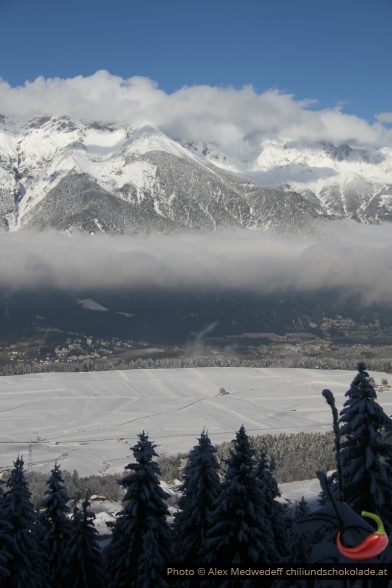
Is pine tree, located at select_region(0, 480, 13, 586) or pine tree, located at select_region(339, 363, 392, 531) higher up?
pine tree, located at select_region(339, 363, 392, 531)

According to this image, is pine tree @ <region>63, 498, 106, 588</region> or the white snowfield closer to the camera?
pine tree @ <region>63, 498, 106, 588</region>

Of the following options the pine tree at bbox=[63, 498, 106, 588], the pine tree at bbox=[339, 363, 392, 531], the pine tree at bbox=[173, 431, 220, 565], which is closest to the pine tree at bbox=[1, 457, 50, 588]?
the pine tree at bbox=[63, 498, 106, 588]

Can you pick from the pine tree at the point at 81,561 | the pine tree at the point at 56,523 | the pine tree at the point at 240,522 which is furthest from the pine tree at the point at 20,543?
the pine tree at the point at 240,522

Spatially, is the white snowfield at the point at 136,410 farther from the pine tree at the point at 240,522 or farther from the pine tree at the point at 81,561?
the pine tree at the point at 240,522

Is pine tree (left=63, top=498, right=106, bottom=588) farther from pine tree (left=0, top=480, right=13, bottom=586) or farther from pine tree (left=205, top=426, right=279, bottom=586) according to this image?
pine tree (left=205, top=426, right=279, bottom=586)

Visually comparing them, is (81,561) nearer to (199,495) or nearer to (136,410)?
(199,495)

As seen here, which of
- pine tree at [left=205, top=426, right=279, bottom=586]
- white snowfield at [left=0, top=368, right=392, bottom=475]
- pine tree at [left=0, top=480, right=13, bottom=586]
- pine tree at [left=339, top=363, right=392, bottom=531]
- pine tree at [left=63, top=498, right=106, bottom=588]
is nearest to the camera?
pine tree at [left=339, top=363, right=392, bottom=531]
